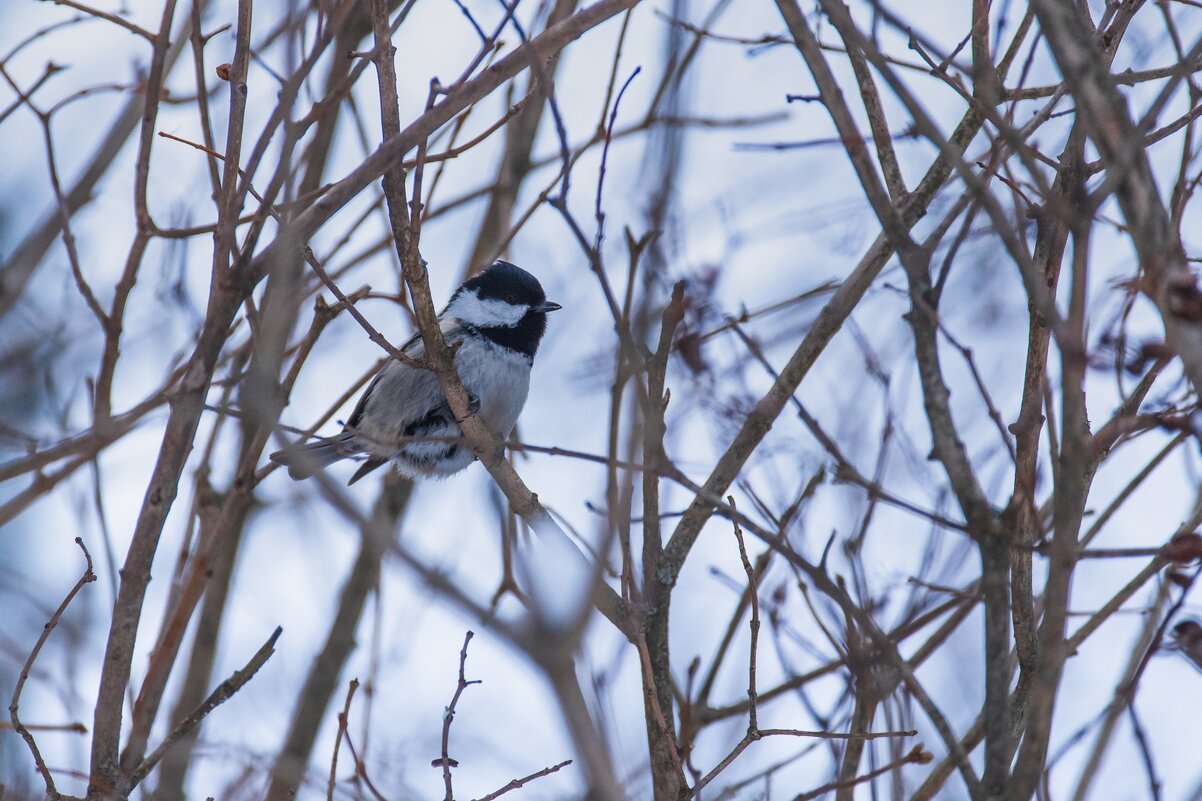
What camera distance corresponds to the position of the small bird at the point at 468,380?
15.3ft

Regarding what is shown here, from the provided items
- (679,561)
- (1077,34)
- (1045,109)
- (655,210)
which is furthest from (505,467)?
(1077,34)

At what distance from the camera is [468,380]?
4578 mm

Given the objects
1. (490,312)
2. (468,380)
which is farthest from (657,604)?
(490,312)

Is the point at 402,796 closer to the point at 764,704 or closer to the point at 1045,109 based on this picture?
the point at 764,704

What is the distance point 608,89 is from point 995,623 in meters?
2.27

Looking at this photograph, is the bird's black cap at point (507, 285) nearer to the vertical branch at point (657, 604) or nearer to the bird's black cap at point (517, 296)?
the bird's black cap at point (517, 296)

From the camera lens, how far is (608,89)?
3535 millimetres

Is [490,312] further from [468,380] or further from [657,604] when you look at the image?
[657,604]

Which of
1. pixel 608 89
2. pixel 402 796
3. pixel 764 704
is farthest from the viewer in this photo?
pixel 764 704

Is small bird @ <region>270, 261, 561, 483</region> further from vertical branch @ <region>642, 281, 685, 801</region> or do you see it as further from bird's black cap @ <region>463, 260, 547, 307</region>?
vertical branch @ <region>642, 281, 685, 801</region>

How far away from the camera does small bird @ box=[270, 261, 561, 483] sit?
465cm

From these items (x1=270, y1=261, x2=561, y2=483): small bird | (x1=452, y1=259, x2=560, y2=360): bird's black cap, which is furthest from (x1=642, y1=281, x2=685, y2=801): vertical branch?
(x1=452, y1=259, x2=560, y2=360): bird's black cap

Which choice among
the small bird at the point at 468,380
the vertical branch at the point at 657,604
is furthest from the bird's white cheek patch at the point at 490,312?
the vertical branch at the point at 657,604

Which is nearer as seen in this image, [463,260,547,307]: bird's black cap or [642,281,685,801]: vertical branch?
[642,281,685,801]: vertical branch
